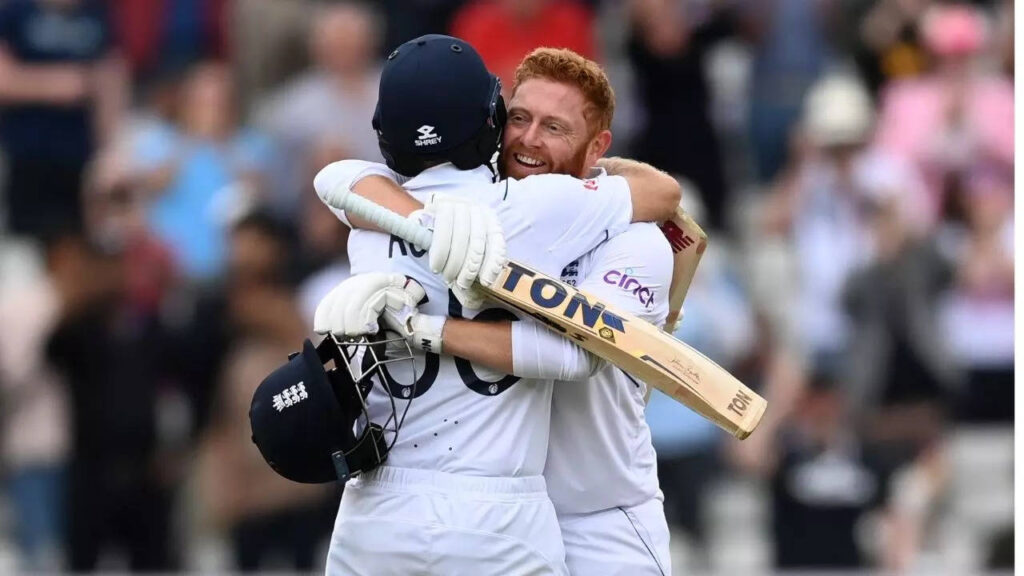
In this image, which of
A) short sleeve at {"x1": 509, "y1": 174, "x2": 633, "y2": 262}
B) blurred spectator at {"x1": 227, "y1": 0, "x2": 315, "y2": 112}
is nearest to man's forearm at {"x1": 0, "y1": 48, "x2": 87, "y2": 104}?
blurred spectator at {"x1": 227, "y1": 0, "x2": 315, "y2": 112}

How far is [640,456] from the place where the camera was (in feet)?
15.3

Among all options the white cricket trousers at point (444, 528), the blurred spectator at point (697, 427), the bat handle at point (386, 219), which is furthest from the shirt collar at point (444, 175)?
the blurred spectator at point (697, 427)

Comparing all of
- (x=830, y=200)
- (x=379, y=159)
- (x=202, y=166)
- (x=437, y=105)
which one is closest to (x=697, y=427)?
(x=830, y=200)

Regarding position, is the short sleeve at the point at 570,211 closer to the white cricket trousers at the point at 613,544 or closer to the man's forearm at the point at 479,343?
the man's forearm at the point at 479,343

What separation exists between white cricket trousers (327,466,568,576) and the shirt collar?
65 centimetres

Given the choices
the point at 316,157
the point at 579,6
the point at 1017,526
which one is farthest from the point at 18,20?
the point at 1017,526

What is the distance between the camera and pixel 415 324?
3994mm

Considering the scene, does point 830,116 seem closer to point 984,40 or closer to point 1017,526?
point 984,40

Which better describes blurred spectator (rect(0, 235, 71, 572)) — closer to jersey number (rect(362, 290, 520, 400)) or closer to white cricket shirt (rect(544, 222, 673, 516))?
white cricket shirt (rect(544, 222, 673, 516))

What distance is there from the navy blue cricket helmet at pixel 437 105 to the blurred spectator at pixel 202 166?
17.0 ft

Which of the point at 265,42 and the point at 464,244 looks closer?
the point at 464,244

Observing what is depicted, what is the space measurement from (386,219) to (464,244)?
0.77ft

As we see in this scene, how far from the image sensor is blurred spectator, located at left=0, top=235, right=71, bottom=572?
8.80 m

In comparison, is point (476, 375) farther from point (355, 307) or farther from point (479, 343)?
point (355, 307)
